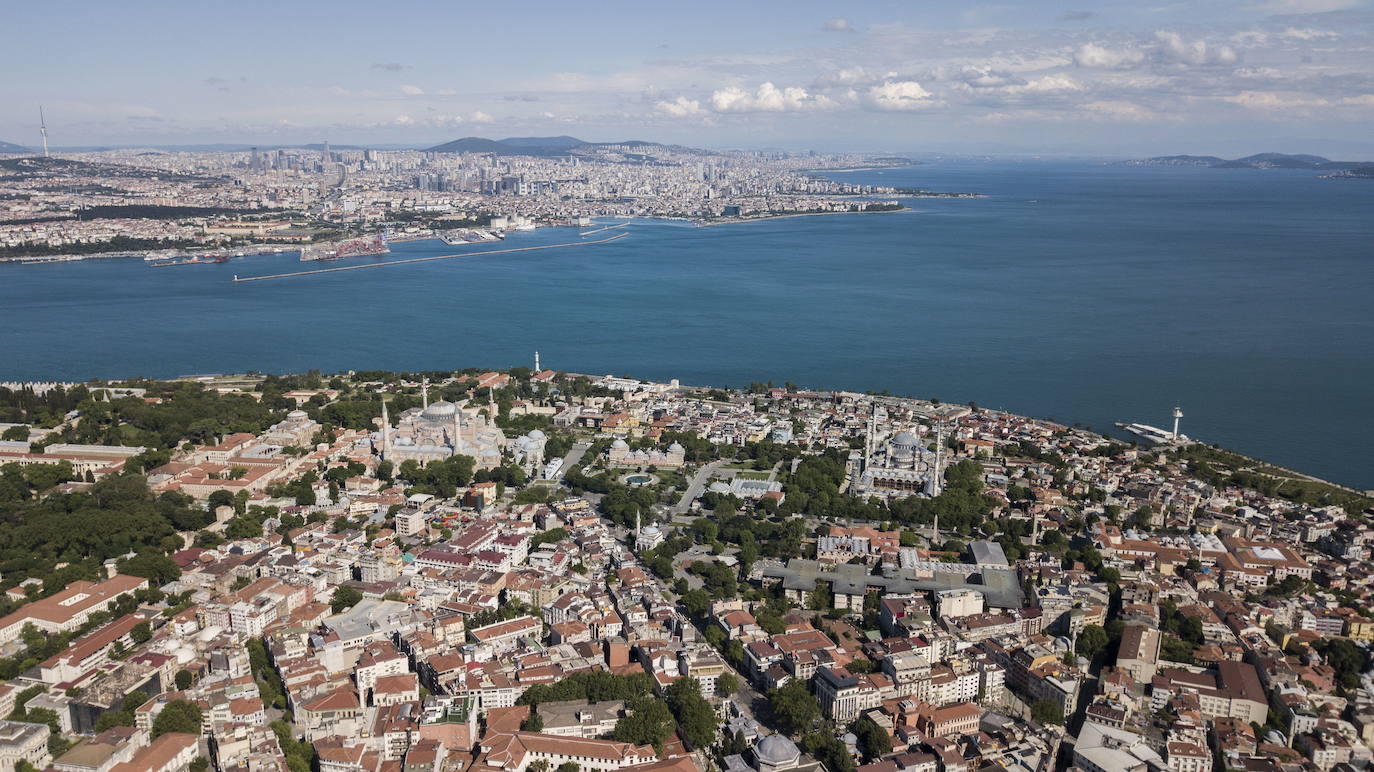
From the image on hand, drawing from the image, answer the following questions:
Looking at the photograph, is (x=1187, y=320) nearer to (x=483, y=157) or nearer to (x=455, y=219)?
(x=455, y=219)

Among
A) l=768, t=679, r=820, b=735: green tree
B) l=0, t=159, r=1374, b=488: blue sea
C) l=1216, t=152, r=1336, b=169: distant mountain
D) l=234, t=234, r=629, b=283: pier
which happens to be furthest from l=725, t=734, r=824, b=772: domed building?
→ l=1216, t=152, r=1336, b=169: distant mountain

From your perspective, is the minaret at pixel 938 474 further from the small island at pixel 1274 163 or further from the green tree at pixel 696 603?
the small island at pixel 1274 163

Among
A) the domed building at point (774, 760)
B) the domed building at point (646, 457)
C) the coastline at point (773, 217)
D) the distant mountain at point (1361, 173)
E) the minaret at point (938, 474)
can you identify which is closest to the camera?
the domed building at point (774, 760)

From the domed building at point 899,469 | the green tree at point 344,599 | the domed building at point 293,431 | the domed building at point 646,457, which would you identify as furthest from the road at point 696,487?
the domed building at point 293,431

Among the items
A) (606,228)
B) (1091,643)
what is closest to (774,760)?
(1091,643)

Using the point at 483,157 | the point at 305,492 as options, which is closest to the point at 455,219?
the point at 305,492

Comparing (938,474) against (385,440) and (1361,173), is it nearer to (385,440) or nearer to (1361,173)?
(385,440)
